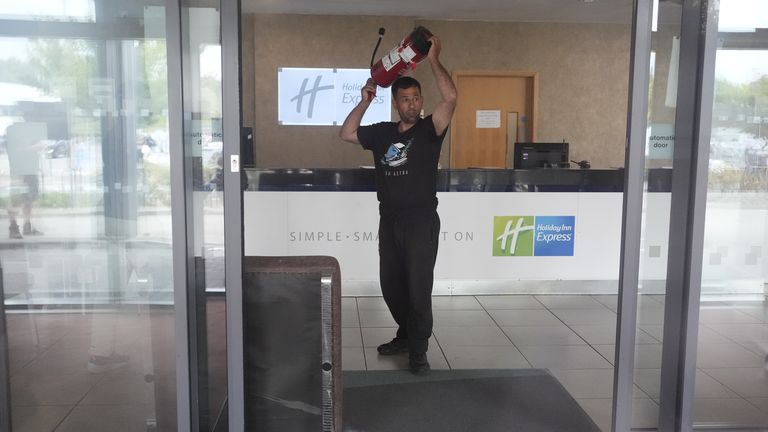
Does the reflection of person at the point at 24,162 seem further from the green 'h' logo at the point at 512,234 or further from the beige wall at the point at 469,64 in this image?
the beige wall at the point at 469,64

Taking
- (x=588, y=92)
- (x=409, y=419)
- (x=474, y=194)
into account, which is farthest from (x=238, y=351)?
(x=588, y=92)

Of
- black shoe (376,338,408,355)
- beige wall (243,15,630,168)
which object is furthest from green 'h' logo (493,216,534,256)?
beige wall (243,15,630,168)

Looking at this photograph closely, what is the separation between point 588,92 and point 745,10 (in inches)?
248

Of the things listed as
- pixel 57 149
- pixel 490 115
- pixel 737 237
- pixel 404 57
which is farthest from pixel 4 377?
pixel 490 115

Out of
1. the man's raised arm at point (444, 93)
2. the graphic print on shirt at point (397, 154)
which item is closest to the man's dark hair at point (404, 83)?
the man's raised arm at point (444, 93)

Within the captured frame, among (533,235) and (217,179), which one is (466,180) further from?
(217,179)

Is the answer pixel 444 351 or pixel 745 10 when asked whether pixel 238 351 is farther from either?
pixel 745 10

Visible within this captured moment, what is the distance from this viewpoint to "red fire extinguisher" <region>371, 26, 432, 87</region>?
3227mm

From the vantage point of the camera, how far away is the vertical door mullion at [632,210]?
8.03 feet

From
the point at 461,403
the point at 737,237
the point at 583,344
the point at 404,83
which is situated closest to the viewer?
the point at 737,237

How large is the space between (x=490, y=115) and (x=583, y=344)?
4.80 metres

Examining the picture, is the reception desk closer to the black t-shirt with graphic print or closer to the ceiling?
the black t-shirt with graphic print

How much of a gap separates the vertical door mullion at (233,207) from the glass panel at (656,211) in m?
1.49

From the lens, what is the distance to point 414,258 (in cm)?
356
